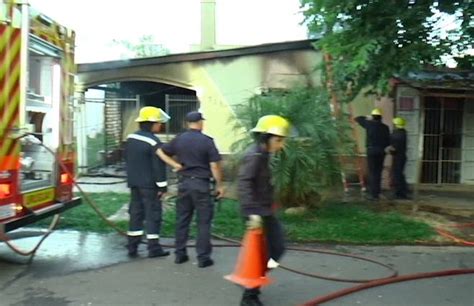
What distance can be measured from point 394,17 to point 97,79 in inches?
309

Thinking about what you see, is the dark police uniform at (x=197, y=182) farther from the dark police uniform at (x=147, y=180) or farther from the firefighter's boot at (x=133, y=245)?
the firefighter's boot at (x=133, y=245)

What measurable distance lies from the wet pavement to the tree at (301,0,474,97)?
277 cm

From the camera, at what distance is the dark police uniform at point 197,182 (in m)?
6.33

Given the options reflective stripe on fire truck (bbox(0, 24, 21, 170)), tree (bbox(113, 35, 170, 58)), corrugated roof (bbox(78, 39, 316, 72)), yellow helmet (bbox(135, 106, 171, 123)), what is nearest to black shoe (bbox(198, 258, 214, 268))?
yellow helmet (bbox(135, 106, 171, 123))

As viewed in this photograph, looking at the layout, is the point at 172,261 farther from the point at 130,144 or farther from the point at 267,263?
the point at 267,263

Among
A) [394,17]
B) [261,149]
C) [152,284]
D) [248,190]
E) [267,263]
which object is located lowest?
[152,284]

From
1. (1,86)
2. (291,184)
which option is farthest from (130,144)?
(291,184)

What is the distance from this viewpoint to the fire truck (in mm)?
5750

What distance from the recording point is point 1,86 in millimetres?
5719

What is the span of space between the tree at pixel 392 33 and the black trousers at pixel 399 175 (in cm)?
266

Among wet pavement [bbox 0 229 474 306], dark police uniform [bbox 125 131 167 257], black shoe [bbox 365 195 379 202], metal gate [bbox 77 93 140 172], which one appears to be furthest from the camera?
metal gate [bbox 77 93 140 172]

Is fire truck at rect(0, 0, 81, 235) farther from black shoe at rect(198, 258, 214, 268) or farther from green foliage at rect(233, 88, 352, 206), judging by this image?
green foliage at rect(233, 88, 352, 206)

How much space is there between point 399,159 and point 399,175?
1.04 feet

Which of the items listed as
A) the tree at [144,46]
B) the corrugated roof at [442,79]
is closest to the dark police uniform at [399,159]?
the corrugated roof at [442,79]
